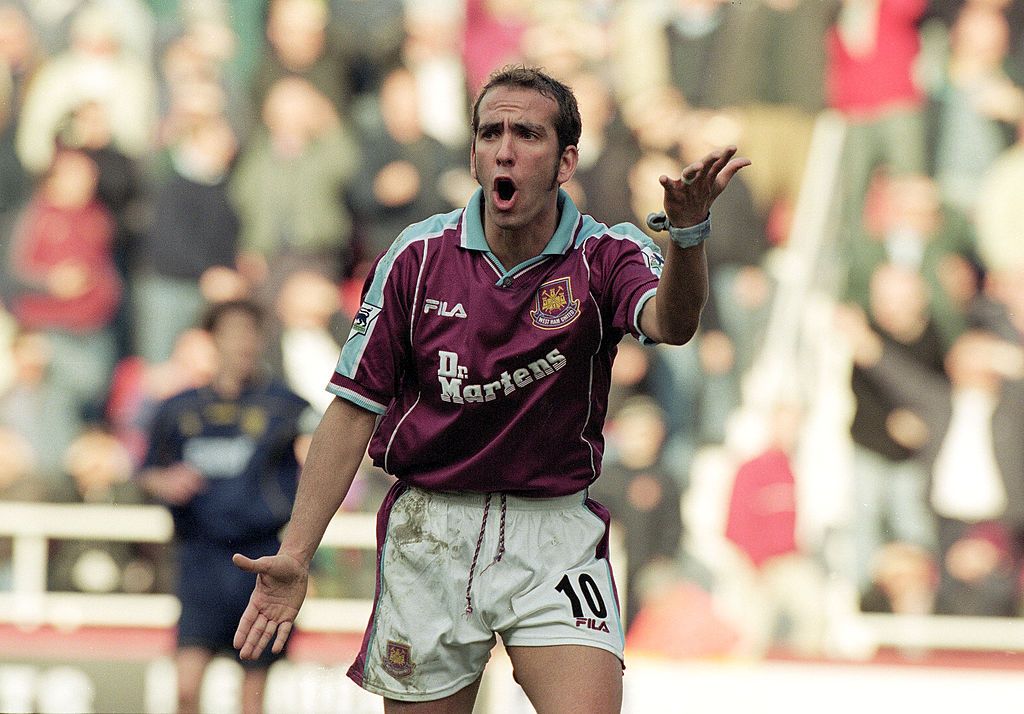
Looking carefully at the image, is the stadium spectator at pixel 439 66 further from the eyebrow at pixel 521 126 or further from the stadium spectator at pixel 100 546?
the eyebrow at pixel 521 126

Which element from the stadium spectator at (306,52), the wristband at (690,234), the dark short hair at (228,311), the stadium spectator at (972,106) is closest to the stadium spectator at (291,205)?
the stadium spectator at (306,52)

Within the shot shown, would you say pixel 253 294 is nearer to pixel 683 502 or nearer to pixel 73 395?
pixel 73 395

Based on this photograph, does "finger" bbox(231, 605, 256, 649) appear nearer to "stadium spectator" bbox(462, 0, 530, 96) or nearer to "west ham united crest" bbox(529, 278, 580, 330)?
"west ham united crest" bbox(529, 278, 580, 330)

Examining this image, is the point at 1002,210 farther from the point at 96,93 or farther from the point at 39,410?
the point at 39,410

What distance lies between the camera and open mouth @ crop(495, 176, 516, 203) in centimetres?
367

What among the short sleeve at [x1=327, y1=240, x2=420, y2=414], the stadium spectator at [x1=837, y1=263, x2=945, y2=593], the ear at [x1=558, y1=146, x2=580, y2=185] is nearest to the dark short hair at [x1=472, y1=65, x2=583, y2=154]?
the ear at [x1=558, y1=146, x2=580, y2=185]

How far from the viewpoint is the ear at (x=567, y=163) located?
3.80 meters

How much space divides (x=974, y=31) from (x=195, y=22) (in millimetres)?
4422

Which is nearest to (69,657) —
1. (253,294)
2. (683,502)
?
(253,294)

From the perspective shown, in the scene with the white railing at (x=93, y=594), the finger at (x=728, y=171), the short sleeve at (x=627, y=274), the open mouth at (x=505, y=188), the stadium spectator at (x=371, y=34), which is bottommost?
the white railing at (x=93, y=594)

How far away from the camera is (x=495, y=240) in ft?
12.5

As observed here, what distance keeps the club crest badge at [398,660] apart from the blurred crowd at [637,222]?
184 inches

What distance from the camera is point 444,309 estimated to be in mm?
3754

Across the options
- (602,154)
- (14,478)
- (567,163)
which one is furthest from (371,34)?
(567,163)
